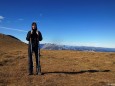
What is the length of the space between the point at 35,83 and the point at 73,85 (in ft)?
6.08

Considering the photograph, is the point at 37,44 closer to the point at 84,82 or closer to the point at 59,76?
the point at 59,76

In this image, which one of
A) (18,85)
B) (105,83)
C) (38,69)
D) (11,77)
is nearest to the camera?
(18,85)

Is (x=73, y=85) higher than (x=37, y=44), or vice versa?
(x=37, y=44)

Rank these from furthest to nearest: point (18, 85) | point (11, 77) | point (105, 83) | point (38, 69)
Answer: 1. point (38, 69)
2. point (11, 77)
3. point (105, 83)
4. point (18, 85)

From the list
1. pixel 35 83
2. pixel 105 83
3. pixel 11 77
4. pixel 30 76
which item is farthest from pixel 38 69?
pixel 105 83

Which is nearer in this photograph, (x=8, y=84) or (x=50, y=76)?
(x=8, y=84)

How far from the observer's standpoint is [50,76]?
45.9 ft

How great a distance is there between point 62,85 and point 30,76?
286 cm

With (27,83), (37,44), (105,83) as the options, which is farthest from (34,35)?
(105,83)

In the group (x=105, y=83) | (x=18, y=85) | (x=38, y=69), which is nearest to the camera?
(x=18, y=85)

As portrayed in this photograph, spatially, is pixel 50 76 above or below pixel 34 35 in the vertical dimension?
below

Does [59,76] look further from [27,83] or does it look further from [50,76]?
[27,83]

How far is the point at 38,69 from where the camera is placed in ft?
48.1

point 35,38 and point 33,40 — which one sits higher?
point 35,38
